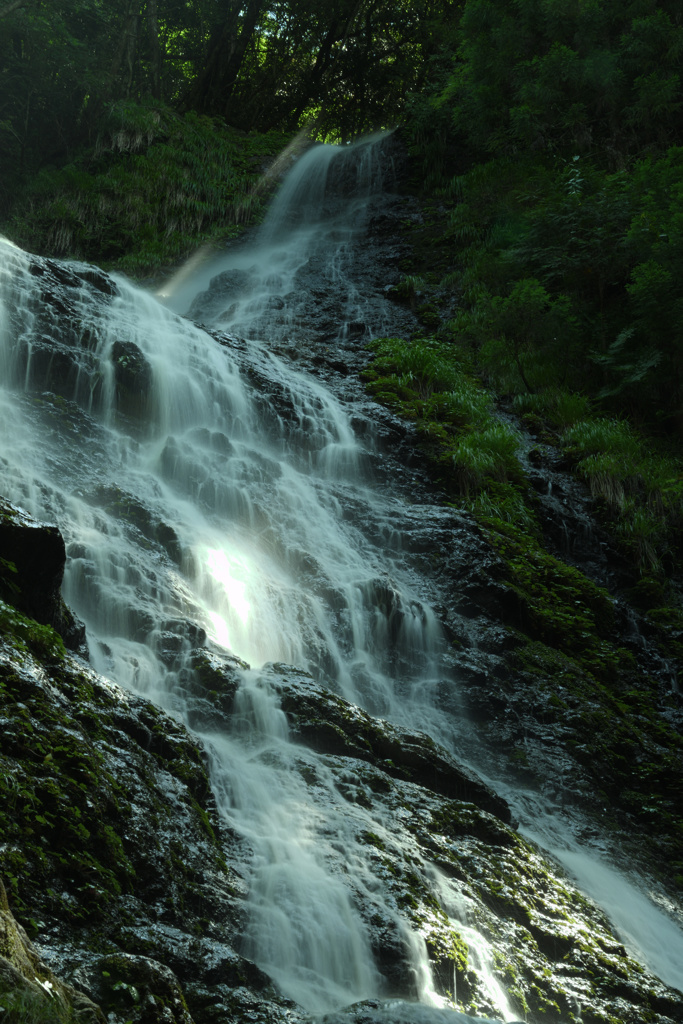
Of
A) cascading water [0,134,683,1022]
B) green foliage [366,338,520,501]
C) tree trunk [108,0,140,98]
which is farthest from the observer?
tree trunk [108,0,140,98]

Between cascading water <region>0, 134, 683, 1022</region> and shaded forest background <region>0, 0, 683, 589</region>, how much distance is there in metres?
2.19

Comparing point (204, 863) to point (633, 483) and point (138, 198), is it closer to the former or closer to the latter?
point (633, 483)

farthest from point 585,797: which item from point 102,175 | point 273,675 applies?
point 102,175

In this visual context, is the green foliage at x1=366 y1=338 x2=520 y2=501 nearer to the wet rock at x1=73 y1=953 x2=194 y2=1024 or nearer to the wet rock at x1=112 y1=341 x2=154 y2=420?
the wet rock at x1=112 y1=341 x2=154 y2=420

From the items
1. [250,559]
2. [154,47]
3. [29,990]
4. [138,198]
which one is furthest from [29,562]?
[154,47]

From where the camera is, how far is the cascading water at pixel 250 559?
145 inches

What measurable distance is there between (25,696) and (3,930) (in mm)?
1356

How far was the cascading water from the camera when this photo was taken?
12.1 ft

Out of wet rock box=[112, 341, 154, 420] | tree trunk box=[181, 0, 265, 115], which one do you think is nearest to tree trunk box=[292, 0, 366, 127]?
tree trunk box=[181, 0, 265, 115]

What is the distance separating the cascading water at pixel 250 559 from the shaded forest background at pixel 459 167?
2.19 metres

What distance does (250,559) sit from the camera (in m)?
7.51

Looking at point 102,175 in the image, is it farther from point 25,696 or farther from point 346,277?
point 25,696

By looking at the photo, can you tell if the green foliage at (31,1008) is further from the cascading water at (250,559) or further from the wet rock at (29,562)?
the wet rock at (29,562)

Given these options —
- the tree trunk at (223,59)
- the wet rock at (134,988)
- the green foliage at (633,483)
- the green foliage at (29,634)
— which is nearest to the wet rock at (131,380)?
the green foliage at (29,634)
